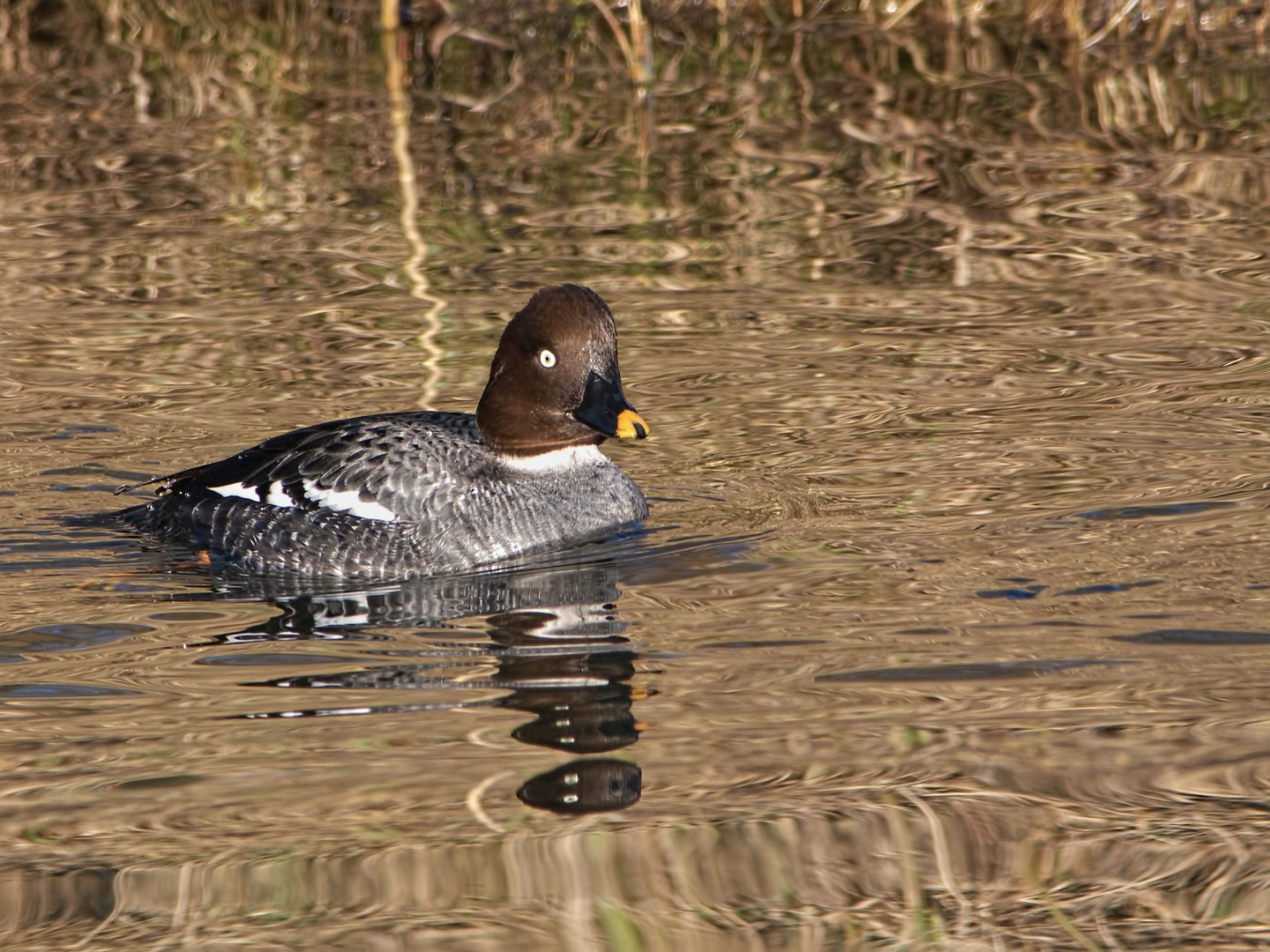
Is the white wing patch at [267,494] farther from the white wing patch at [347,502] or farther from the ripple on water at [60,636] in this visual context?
the ripple on water at [60,636]

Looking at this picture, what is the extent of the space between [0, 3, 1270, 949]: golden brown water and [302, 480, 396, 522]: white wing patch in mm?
490

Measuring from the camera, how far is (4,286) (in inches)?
461

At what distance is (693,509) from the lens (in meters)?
8.32

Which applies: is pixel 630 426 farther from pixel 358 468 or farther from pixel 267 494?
pixel 267 494

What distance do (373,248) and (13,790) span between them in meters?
7.27

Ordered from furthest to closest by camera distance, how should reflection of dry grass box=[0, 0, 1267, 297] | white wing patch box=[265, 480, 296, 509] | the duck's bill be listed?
1. reflection of dry grass box=[0, 0, 1267, 297]
2. white wing patch box=[265, 480, 296, 509]
3. the duck's bill

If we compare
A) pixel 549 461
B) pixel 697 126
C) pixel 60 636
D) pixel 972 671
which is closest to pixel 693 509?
pixel 549 461

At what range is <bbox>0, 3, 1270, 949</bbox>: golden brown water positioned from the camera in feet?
16.4

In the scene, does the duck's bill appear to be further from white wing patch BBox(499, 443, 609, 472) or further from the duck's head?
white wing patch BBox(499, 443, 609, 472)

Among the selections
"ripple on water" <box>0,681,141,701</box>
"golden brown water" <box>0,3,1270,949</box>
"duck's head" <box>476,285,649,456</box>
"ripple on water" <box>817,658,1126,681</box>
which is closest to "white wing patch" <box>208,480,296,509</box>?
"golden brown water" <box>0,3,1270,949</box>

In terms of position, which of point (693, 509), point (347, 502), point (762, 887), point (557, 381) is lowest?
point (762, 887)

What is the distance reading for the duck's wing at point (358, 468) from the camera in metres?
8.05

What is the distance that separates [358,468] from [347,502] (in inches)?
6.1

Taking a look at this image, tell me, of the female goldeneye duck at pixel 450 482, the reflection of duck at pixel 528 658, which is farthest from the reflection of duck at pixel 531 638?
the female goldeneye duck at pixel 450 482
